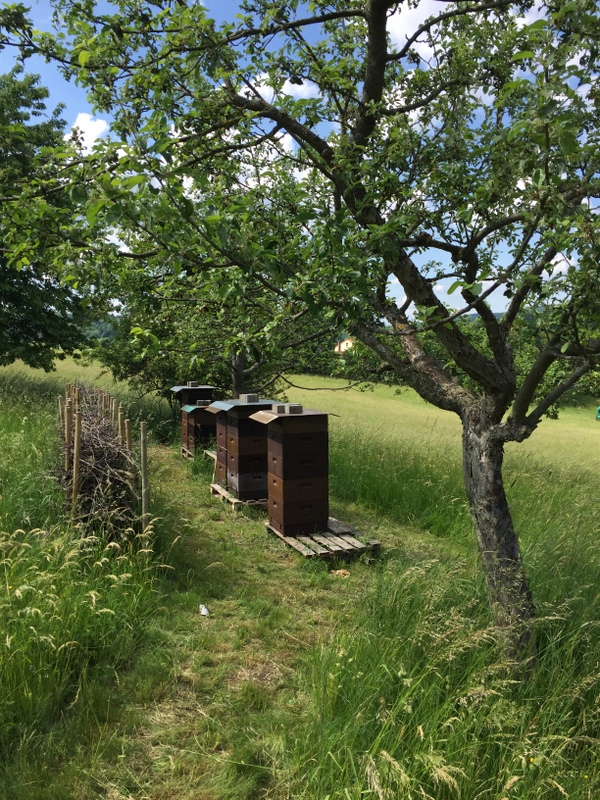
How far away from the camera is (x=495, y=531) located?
333cm

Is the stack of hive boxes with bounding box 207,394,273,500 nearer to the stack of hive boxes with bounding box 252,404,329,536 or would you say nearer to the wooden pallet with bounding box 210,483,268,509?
the wooden pallet with bounding box 210,483,268,509

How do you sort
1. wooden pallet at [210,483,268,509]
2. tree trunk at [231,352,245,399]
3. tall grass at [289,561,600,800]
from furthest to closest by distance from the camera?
tree trunk at [231,352,245,399]
wooden pallet at [210,483,268,509]
tall grass at [289,561,600,800]

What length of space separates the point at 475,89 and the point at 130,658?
15.0 feet

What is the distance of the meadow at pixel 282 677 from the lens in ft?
8.16

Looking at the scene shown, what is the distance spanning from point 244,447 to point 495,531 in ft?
13.3

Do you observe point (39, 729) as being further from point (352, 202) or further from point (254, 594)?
Result: point (352, 202)

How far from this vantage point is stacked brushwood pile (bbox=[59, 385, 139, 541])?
469cm

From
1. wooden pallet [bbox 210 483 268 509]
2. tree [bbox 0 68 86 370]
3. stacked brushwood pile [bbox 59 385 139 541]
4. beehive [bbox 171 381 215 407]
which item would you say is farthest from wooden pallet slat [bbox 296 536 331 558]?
tree [bbox 0 68 86 370]

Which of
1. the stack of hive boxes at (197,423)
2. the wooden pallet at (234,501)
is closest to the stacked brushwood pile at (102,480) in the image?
the wooden pallet at (234,501)

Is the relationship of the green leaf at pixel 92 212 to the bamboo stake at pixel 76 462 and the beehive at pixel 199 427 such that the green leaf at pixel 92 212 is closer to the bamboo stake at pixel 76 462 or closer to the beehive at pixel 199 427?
the bamboo stake at pixel 76 462

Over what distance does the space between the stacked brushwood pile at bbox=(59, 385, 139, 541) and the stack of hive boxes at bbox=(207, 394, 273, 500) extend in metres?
1.69

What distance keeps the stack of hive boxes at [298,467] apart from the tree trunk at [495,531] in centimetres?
245

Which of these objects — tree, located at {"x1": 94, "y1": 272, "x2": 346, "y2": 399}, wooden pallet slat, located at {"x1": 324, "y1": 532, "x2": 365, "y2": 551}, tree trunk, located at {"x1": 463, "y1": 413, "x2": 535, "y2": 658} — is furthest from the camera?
wooden pallet slat, located at {"x1": 324, "y1": 532, "x2": 365, "y2": 551}

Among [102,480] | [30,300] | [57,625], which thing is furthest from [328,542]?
[30,300]
